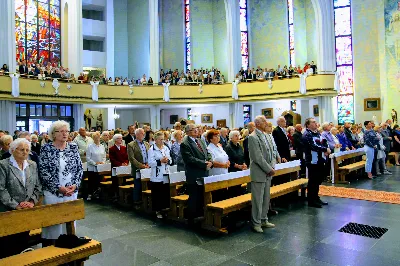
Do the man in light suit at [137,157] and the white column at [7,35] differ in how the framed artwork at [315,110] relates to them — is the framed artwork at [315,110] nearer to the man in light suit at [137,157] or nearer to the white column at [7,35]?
the man in light suit at [137,157]

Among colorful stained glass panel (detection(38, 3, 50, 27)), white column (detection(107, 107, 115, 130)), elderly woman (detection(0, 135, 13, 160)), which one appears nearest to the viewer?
→ elderly woman (detection(0, 135, 13, 160))

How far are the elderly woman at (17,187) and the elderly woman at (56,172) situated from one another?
12 cm

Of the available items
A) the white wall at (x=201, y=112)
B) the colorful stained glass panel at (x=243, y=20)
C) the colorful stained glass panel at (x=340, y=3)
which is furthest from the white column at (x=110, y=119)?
the colorful stained glass panel at (x=340, y=3)

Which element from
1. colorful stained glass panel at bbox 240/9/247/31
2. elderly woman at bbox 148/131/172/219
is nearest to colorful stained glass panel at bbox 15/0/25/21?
colorful stained glass panel at bbox 240/9/247/31

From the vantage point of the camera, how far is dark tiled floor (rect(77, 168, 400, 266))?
401cm

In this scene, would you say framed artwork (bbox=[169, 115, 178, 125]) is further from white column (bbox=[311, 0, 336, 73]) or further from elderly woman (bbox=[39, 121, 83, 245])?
elderly woman (bbox=[39, 121, 83, 245])

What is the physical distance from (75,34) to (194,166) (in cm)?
1865

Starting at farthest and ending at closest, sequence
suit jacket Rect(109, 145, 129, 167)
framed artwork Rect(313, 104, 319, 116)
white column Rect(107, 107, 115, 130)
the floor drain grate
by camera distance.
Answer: white column Rect(107, 107, 115, 130), framed artwork Rect(313, 104, 319, 116), suit jacket Rect(109, 145, 129, 167), the floor drain grate

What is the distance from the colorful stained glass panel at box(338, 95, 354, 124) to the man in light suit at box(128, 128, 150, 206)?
55.9ft

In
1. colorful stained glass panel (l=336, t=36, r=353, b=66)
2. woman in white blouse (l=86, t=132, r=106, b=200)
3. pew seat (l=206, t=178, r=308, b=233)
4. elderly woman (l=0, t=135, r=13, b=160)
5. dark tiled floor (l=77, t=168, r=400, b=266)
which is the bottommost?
dark tiled floor (l=77, t=168, r=400, b=266)

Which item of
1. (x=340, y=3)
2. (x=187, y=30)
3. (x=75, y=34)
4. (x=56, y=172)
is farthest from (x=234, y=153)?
(x=187, y=30)

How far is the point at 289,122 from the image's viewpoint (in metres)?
20.8

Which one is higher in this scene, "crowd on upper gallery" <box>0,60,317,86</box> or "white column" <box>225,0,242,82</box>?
"white column" <box>225,0,242,82</box>

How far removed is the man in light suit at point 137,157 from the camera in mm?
6617
